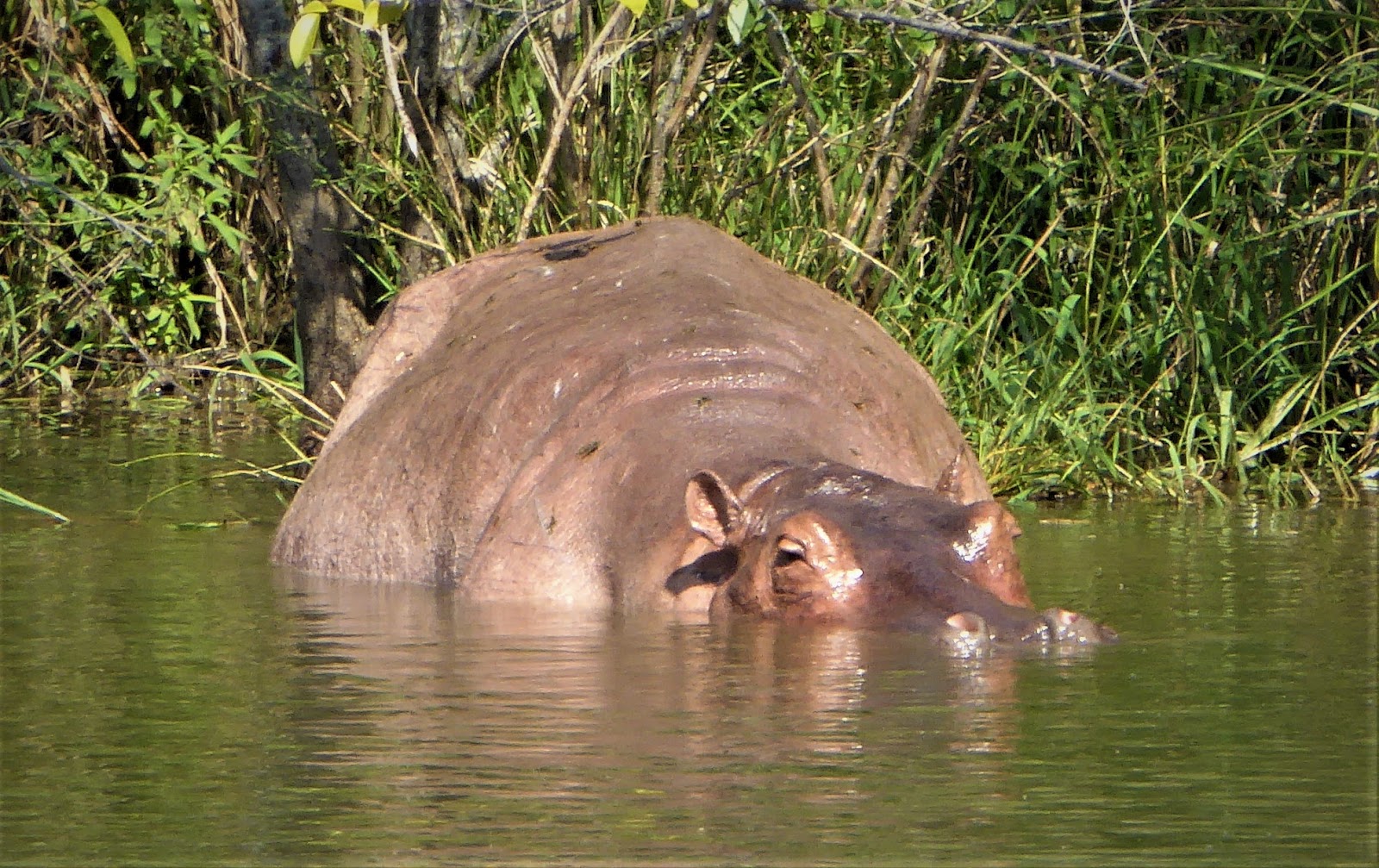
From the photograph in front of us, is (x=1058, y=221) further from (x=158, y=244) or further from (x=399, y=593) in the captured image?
(x=158, y=244)

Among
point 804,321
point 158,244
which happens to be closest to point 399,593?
point 804,321

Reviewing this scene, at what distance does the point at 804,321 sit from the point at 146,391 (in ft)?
14.7

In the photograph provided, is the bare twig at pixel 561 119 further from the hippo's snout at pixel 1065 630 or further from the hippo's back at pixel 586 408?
the hippo's snout at pixel 1065 630

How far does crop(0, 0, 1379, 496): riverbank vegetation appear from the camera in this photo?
288 inches

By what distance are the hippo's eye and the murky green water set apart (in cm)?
17

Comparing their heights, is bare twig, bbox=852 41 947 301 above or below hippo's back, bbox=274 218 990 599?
above

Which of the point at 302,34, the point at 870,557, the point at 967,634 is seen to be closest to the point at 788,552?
the point at 870,557

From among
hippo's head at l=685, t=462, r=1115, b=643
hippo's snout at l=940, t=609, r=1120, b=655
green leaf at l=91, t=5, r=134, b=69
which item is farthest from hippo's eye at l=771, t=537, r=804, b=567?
green leaf at l=91, t=5, r=134, b=69

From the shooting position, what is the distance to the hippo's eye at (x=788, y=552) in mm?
4680

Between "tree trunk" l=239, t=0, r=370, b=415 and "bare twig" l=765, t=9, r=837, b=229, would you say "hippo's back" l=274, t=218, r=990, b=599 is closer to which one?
"bare twig" l=765, t=9, r=837, b=229

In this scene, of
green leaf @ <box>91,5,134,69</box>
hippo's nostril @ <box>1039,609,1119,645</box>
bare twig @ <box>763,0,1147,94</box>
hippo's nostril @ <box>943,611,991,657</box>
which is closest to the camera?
hippo's nostril @ <box>943,611,991,657</box>

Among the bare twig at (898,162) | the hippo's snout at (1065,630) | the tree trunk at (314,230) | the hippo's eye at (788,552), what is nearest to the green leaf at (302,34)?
the hippo's eye at (788,552)

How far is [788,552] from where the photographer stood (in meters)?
4.73

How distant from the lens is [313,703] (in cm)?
397
